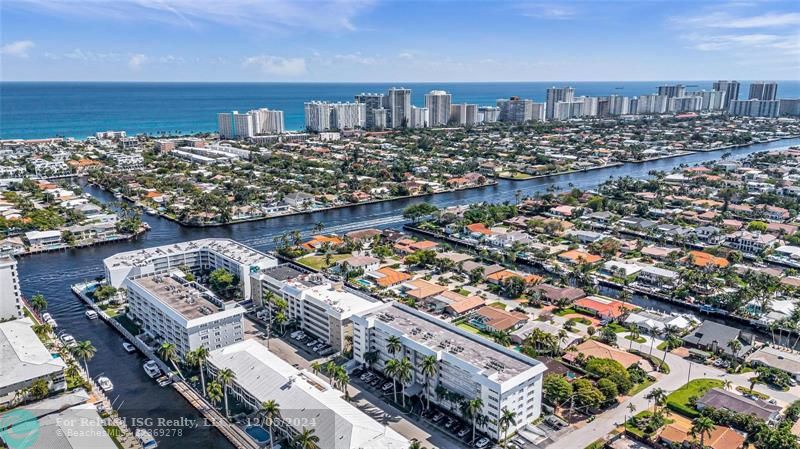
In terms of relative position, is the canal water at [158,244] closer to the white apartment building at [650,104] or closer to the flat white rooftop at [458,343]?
the flat white rooftop at [458,343]

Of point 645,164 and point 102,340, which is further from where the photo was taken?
point 645,164

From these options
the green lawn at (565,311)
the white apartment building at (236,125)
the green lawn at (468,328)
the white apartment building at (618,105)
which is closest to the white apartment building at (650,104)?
the white apartment building at (618,105)

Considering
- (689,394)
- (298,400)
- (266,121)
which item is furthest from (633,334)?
(266,121)

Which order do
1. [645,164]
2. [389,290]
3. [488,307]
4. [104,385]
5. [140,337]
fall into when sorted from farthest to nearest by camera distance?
[645,164] → [389,290] → [488,307] → [140,337] → [104,385]

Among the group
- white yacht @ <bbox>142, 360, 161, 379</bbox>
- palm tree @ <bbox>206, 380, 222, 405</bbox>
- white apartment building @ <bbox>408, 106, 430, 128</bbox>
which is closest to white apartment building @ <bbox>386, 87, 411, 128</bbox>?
white apartment building @ <bbox>408, 106, 430, 128</bbox>

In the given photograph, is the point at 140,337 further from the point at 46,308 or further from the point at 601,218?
the point at 601,218

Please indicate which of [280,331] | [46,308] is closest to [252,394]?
[280,331]

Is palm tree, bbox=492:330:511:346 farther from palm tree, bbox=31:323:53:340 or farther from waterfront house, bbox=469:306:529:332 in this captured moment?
palm tree, bbox=31:323:53:340
